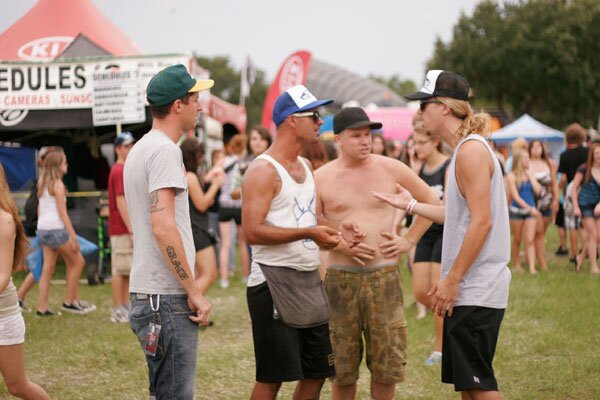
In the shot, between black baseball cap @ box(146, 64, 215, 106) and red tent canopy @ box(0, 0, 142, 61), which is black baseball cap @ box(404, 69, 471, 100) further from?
red tent canopy @ box(0, 0, 142, 61)

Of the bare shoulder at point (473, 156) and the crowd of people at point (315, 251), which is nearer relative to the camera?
the crowd of people at point (315, 251)

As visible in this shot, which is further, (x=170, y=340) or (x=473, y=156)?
(x=473, y=156)

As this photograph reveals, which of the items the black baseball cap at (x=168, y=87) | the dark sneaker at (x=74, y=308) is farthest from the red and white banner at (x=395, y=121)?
the black baseball cap at (x=168, y=87)

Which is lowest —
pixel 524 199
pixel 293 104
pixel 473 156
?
pixel 524 199

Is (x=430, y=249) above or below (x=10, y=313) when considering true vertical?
below

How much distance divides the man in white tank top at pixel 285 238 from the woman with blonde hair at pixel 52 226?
17.7 feet

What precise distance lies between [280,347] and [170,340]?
30.8 inches

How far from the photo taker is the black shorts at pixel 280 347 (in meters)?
4.18

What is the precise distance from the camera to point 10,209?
4328 mm

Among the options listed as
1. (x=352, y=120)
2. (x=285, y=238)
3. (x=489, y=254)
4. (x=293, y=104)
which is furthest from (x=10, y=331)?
(x=489, y=254)

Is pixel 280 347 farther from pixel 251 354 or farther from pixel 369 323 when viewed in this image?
pixel 251 354

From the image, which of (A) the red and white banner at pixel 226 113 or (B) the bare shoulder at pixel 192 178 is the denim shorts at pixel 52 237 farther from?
(A) the red and white banner at pixel 226 113

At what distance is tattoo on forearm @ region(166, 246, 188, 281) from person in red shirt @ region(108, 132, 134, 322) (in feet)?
17.0

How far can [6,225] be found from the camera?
4.28m
